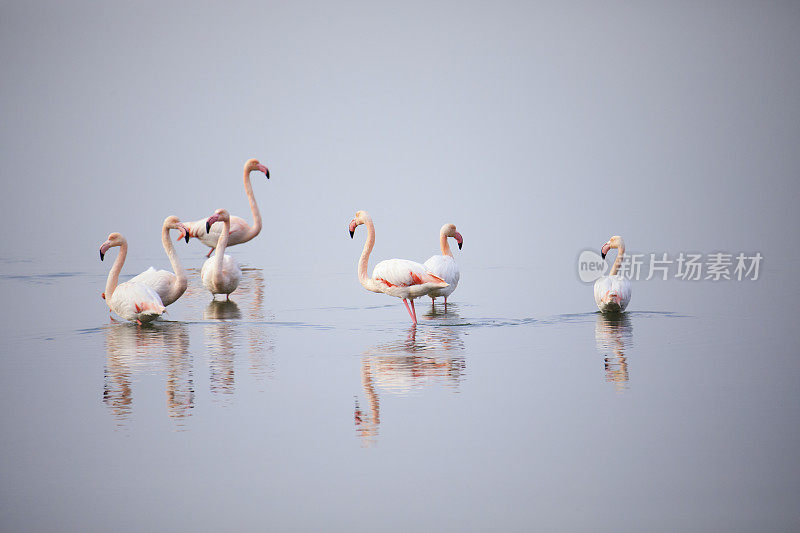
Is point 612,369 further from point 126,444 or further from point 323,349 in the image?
point 126,444

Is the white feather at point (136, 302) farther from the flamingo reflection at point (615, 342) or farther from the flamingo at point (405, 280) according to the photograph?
the flamingo reflection at point (615, 342)

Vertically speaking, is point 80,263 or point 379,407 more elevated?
point 80,263

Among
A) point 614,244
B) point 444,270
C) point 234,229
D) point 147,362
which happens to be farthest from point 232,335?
point 234,229

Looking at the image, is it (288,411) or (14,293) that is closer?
(288,411)

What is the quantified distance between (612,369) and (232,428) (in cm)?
301

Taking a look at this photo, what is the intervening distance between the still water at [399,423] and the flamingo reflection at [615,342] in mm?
37

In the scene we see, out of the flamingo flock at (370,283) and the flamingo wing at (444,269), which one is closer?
the flamingo flock at (370,283)

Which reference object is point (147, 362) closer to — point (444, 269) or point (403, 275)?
point (403, 275)

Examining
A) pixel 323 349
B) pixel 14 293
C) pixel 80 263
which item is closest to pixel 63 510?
pixel 323 349

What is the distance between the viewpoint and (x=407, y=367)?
683 cm

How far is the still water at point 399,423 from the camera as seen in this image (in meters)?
4.21

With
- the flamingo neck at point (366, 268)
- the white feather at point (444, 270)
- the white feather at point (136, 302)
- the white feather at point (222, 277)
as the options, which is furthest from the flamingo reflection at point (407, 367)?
the white feather at point (222, 277)

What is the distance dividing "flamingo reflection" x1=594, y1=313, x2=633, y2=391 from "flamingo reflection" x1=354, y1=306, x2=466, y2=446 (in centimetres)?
110

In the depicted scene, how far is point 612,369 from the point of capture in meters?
6.90
